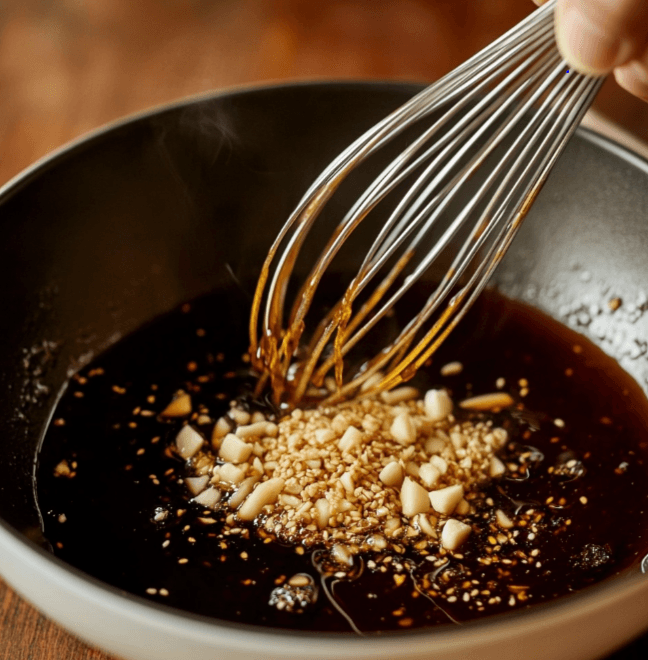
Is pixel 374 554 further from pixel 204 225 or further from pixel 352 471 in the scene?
pixel 204 225

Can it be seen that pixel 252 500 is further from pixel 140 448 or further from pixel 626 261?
pixel 626 261

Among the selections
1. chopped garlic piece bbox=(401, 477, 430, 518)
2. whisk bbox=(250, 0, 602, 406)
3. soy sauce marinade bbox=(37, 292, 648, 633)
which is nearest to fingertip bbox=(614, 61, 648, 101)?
whisk bbox=(250, 0, 602, 406)

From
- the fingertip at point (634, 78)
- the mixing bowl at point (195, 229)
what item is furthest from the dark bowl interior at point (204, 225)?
the fingertip at point (634, 78)

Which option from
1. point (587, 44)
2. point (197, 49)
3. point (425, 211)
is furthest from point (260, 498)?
point (197, 49)

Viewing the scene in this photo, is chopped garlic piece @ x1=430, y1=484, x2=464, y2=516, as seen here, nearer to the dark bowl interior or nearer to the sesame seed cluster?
the sesame seed cluster

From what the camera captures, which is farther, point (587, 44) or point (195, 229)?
point (195, 229)

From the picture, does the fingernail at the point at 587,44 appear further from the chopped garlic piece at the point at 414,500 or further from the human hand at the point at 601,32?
the chopped garlic piece at the point at 414,500
